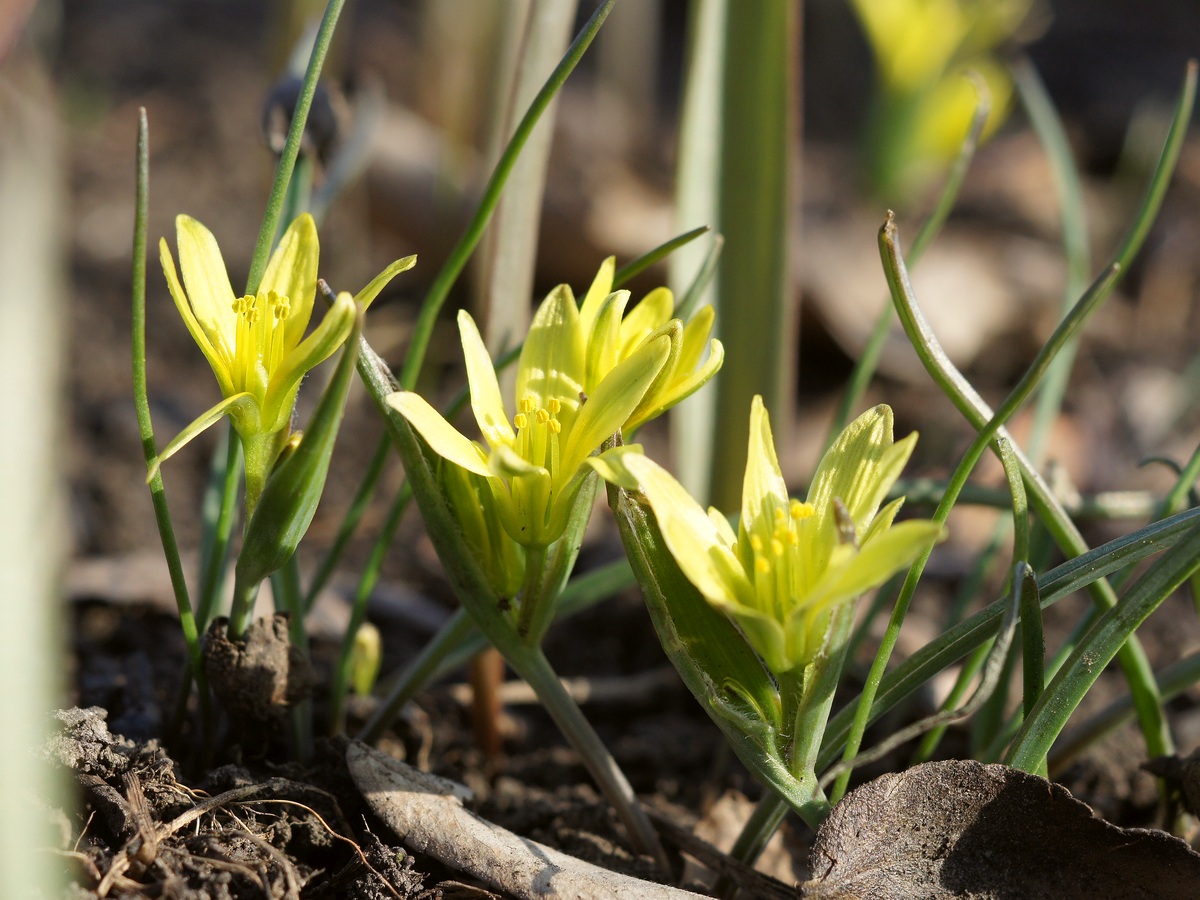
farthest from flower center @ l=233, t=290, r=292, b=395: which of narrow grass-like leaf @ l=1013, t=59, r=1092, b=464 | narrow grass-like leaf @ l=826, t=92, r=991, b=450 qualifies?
narrow grass-like leaf @ l=1013, t=59, r=1092, b=464

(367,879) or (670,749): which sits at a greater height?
(367,879)

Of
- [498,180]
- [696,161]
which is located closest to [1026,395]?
[498,180]

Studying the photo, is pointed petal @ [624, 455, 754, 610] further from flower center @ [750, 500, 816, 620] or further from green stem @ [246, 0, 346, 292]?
green stem @ [246, 0, 346, 292]

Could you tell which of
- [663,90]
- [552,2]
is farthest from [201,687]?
[663,90]

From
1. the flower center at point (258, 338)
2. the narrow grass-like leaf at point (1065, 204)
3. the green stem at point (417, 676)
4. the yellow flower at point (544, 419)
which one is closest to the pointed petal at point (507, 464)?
the yellow flower at point (544, 419)

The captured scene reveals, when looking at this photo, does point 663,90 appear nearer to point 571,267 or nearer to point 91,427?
point 571,267

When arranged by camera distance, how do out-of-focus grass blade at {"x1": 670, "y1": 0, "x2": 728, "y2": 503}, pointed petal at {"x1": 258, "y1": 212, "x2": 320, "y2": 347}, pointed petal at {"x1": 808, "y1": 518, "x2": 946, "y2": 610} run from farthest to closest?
1. out-of-focus grass blade at {"x1": 670, "y1": 0, "x2": 728, "y2": 503}
2. pointed petal at {"x1": 258, "y1": 212, "x2": 320, "y2": 347}
3. pointed petal at {"x1": 808, "y1": 518, "x2": 946, "y2": 610}

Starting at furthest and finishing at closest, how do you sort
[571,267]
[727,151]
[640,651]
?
1. [571,267]
2. [640,651]
3. [727,151]
